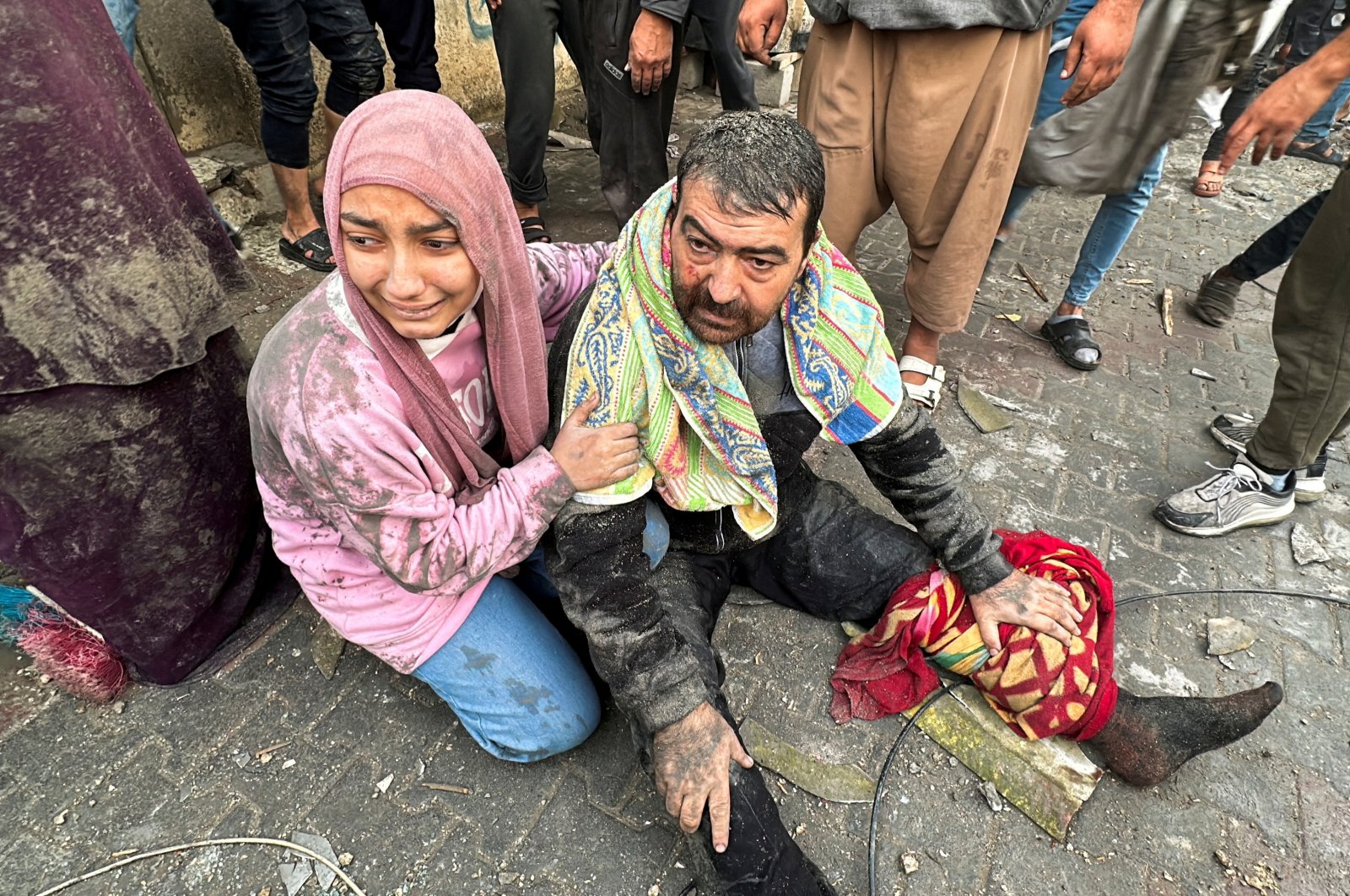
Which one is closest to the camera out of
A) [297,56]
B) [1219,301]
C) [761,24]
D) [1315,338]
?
[1315,338]

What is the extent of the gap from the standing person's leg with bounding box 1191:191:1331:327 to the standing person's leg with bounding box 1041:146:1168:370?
75 centimetres

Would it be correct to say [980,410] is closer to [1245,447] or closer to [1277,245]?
[1245,447]

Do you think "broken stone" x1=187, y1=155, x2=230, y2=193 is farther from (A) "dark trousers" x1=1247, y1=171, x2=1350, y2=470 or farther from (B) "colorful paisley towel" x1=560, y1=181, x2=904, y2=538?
(A) "dark trousers" x1=1247, y1=171, x2=1350, y2=470

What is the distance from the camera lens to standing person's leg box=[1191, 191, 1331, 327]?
151 inches

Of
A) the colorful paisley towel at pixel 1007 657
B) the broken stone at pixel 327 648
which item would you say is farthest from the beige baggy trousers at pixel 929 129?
the broken stone at pixel 327 648

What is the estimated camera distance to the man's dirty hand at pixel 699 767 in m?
1.72

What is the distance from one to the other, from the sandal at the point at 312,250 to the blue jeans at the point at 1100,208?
143 inches

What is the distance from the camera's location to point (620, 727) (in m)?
2.19

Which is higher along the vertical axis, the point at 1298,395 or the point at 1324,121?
the point at 1298,395

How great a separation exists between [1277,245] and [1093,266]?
3.58ft

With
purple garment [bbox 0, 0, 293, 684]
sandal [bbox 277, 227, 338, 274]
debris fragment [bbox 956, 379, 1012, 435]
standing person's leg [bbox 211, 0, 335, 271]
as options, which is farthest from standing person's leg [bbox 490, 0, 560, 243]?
debris fragment [bbox 956, 379, 1012, 435]

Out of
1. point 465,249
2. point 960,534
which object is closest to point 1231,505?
point 960,534

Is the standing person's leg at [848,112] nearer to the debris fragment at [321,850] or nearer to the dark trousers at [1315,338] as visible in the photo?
the dark trousers at [1315,338]

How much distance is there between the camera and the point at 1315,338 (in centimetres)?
245
